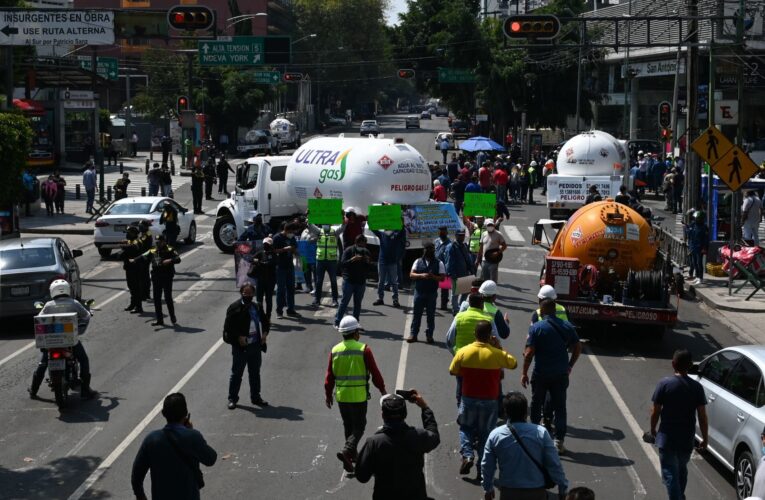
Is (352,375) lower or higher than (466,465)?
higher

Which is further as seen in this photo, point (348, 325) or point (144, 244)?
point (144, 244)

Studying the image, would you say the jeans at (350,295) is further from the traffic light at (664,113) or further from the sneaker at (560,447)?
the traffic light at (664,113)

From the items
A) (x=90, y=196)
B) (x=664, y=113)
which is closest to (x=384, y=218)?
(x=90, y=196)

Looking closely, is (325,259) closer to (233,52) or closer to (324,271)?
(324,271)

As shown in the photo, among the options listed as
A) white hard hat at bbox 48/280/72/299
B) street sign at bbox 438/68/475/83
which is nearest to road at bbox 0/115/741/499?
white hard hat at bbox 48/280/72/299

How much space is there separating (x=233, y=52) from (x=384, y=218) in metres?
23.3

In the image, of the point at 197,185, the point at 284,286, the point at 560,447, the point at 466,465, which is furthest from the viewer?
the point at 197,185

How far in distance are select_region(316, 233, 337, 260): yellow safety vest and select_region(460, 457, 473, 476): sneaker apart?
10.2 metres

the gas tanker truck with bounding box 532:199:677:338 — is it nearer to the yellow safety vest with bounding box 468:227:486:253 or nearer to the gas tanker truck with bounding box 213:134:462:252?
the yellow safety vest with bounding box 468:227:486:253

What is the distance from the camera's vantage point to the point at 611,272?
730 inches

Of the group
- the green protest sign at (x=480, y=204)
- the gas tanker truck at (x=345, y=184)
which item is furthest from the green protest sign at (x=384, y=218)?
the green protest sign at (x=480, y=204)

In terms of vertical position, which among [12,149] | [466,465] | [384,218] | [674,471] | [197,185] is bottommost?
[466,465]

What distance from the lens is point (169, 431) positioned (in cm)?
825

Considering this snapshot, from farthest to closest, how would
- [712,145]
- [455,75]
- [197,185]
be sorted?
1. [455,75]
2. [197,185]
3. [712,145]
